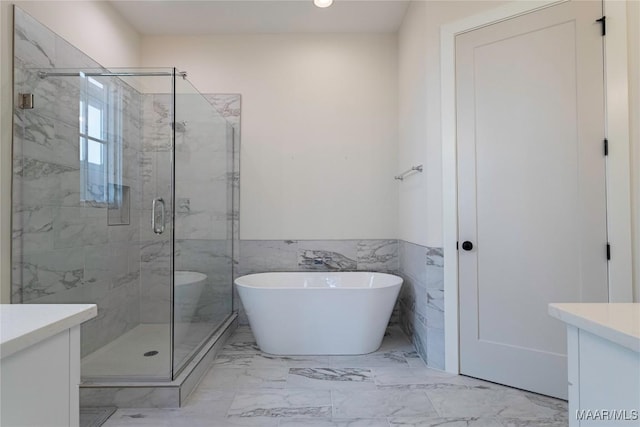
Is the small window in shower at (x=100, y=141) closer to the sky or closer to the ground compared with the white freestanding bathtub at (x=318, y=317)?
closer to the sky

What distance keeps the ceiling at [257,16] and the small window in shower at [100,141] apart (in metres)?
0.80

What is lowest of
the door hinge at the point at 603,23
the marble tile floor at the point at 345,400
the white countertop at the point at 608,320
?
the marble tile floor at the point at 345,400

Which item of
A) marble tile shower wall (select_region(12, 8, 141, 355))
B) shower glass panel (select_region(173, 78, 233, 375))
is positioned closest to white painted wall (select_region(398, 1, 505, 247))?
shower glass panel (select_region(173, 78, 233, 375))

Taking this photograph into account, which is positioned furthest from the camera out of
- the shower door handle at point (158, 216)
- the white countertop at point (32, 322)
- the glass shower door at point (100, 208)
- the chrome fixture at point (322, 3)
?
the chrome fixture at point (322, 3)

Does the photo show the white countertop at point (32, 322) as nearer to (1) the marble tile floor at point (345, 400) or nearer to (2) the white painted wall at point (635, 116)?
(1) the marble tile floor at point (345, 400)

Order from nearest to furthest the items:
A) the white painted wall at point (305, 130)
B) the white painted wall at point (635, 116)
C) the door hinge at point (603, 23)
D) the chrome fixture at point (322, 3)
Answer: the white painted wall at point (635, 116), the door hinge at point (603, 23), the chrome fixture at point (322, 3), the white painted wall at point (305, 130)

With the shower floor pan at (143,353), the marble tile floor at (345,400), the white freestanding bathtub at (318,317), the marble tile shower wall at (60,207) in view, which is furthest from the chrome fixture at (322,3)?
the marble tile floor at (345,400)

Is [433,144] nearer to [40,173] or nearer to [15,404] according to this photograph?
[15,404]

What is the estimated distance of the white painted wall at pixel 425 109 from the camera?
2.17 meters

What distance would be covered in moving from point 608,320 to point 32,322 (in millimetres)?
1260

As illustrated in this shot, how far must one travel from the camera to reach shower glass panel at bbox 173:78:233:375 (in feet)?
7.25

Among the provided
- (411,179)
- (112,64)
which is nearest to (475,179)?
(411,179)

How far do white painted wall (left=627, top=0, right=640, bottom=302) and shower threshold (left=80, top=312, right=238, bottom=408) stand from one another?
243cm

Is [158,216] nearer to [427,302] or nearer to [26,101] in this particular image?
[26,101]
